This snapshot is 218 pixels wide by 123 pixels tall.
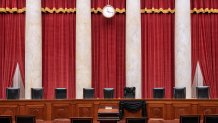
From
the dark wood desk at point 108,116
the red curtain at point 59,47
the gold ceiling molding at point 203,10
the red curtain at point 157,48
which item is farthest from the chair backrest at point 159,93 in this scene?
the gold ceiling molding at point 203,10

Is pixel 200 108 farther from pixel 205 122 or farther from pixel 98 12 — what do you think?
pixel 98 12

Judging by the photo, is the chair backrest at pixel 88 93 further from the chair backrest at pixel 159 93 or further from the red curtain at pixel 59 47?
the chair backrest at pixel 159 93

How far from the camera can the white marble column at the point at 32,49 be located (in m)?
13.7

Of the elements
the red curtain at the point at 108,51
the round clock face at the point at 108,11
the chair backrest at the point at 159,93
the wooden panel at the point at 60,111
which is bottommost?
the wooden panel at the point at 60,111

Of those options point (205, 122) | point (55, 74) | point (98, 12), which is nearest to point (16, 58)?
point (55, 74)

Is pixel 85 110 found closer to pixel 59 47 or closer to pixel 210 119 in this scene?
pixel 59 47

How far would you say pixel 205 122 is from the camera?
8883 millimetres

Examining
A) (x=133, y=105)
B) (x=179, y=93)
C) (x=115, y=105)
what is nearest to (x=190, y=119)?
(x=133, y=105)

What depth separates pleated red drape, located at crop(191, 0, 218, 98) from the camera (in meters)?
14.5

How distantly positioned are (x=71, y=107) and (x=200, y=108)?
379 centimetres

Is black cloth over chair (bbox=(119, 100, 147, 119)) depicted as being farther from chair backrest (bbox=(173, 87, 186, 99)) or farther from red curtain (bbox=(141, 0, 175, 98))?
red curtain (bbox=(141, 0, 175, 98))

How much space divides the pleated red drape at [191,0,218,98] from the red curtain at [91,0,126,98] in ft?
8.48

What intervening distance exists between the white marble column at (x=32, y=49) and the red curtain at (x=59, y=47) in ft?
1.84

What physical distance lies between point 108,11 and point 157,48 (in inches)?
87.0
